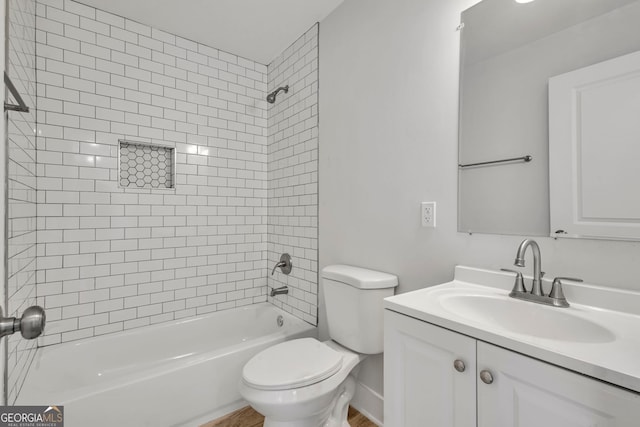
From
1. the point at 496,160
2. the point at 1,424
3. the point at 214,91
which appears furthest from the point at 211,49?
the point at 1,424

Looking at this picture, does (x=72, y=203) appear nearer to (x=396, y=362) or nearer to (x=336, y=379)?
(x=336, y=379)

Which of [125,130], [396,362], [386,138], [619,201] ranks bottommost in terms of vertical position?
[396,362]

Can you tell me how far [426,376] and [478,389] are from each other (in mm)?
164

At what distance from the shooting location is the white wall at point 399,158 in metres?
1.21

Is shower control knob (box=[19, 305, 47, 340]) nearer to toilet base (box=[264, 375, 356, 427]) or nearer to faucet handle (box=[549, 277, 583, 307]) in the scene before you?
toilet base (box=[264, 375, 356, 427])

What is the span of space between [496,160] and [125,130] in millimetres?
2296

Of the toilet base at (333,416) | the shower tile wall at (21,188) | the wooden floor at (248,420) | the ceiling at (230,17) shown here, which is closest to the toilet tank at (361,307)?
the toilet base at (333,416)

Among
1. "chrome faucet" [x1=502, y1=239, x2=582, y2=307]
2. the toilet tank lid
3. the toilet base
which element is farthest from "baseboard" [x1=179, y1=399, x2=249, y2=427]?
"chrome faucet" [x1=502, y1=239, x2=582, y2=307]

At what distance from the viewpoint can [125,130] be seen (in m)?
2.07

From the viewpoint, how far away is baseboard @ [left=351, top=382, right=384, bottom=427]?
167cm

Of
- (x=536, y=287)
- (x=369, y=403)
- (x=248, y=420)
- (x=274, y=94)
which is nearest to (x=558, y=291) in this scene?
(x=536, y=287)

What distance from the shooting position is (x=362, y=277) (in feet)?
5.10

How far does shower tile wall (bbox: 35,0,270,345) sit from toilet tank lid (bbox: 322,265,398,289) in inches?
46.8
